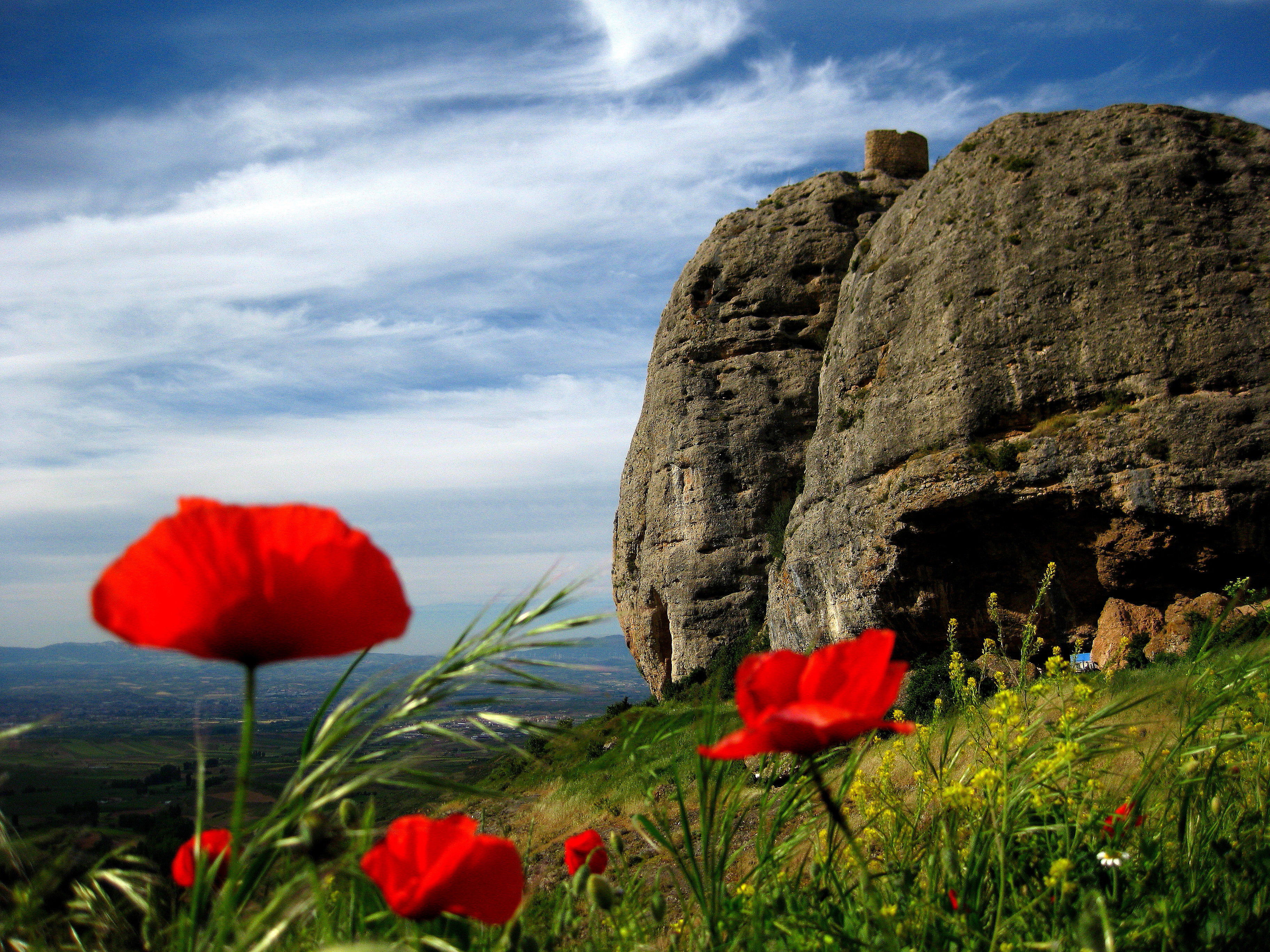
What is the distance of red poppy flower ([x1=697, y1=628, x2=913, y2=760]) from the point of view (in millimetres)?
1177

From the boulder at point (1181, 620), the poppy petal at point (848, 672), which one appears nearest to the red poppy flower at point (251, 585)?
the poppy petal at point (848, 672)

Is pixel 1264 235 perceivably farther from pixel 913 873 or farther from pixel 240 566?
pixel 240 566

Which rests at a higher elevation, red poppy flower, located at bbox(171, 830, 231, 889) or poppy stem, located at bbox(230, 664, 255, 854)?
poppy stem, located at bbox(230, 664, 255, 854)

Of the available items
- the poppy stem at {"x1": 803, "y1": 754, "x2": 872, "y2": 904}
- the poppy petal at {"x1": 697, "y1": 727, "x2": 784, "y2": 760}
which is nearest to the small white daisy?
the poppy stem at {"x1": 803, "y1": 754, "x2": 872, "y2": 904}

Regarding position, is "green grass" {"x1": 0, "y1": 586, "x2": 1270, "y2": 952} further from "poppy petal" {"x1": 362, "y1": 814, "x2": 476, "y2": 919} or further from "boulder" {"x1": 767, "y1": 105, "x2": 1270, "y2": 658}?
"boulder" {"x1": 767, "y1": 105, "x2": 1270, "y2": 658}

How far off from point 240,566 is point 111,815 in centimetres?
133

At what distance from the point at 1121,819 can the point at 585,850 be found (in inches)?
50.7

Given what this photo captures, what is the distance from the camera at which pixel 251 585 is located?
112cm

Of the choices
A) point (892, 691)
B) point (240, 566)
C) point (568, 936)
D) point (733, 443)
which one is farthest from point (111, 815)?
point (733, 443)

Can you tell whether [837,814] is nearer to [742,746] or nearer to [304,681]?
[742,746]

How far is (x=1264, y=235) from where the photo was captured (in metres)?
15.6

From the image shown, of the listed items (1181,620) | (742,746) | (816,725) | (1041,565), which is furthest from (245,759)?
(1041,565)

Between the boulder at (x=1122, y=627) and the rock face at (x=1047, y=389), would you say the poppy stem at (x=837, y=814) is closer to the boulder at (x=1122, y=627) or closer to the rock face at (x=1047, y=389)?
the boulder at (x=1122, y=627)

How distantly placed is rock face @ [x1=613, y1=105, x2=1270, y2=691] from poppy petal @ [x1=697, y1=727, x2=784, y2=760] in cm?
1550
